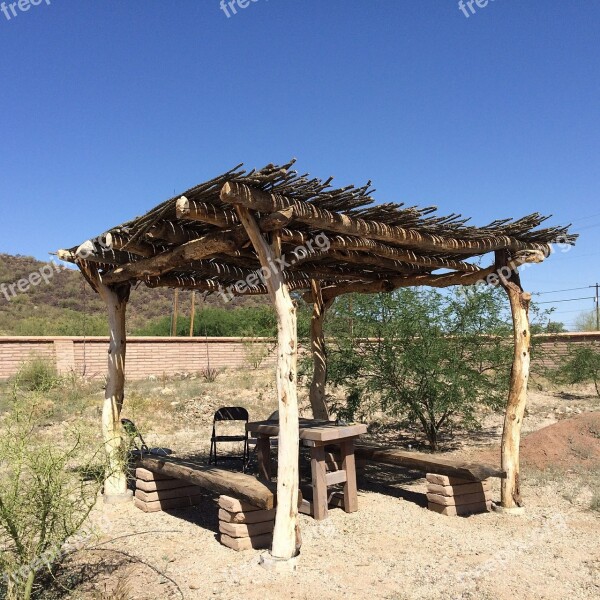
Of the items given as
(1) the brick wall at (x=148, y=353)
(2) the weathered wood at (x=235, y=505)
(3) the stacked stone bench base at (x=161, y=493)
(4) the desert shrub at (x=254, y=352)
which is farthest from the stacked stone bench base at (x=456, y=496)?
(4) the desert shrub at (x=254, y=352)

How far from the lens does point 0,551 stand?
3299 millimetres

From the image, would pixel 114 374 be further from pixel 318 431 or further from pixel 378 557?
pixel 378 557

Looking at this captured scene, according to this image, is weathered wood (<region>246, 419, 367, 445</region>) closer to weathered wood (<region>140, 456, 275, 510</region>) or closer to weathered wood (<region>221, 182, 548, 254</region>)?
weathered wood (<region>140, 456, 275, 510</region>)

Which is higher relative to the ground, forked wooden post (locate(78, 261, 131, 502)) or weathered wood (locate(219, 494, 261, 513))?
forked wooden post (locate(78, 261, 131, 502))

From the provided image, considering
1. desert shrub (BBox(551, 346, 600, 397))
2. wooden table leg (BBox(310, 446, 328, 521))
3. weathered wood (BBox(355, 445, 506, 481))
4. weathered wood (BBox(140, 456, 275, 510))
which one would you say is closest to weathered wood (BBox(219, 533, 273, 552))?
weathered wood (BBox(140, 456, 275, 510))

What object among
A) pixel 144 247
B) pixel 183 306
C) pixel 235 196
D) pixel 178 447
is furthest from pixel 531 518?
pixel 183 306

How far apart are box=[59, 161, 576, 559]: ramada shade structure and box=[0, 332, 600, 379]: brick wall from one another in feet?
29.9

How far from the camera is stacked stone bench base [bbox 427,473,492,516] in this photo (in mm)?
5727

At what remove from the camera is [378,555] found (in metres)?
4.60

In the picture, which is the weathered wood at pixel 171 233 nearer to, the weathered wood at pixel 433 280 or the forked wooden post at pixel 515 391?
the weathered wood at pixel 433 280

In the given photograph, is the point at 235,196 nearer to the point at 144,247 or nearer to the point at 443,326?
the point at 144,247

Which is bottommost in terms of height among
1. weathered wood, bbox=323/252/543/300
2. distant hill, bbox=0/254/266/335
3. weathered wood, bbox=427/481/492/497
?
weathered wood, bbox=427/481/492/497

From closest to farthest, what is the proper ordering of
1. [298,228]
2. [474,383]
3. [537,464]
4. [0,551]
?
1. [0,551]
2. [298,228]
3. [537,464]
4. [474,383]

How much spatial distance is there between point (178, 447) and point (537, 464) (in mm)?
5504
